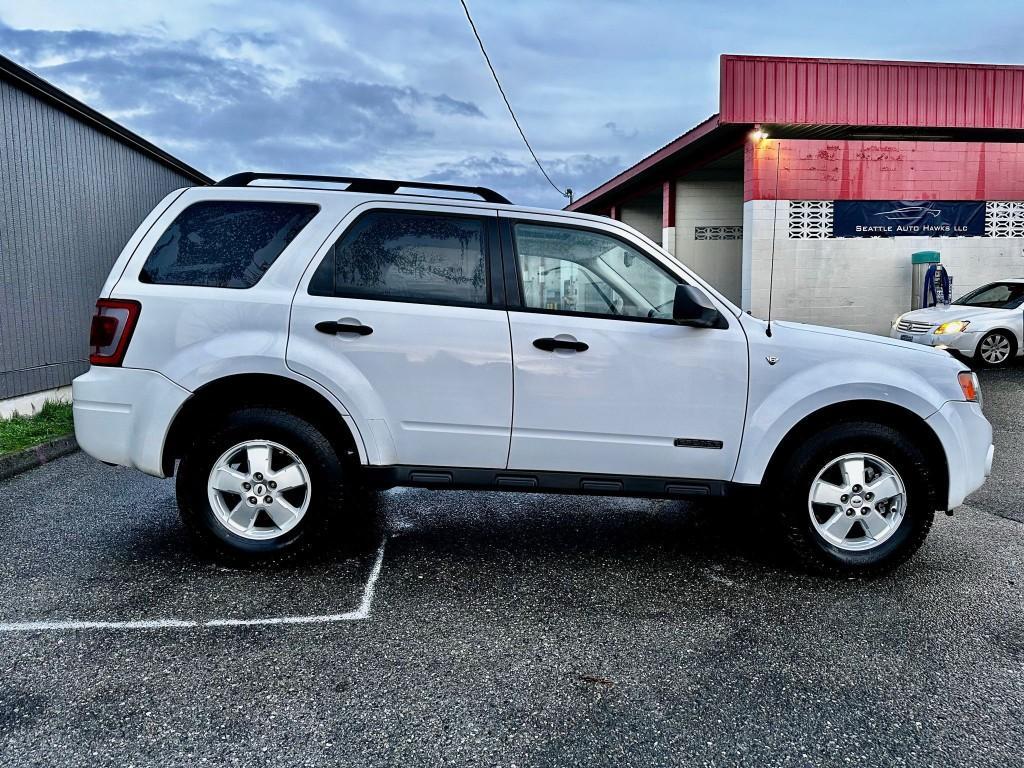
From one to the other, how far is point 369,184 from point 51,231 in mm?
6602

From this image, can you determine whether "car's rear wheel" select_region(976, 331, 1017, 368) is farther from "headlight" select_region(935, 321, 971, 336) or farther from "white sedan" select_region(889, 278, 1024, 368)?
"headlight" select_region(935, 321, 971, 336)

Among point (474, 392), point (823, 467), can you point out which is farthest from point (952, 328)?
point (474, 392)

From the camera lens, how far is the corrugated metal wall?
8031 millimetres

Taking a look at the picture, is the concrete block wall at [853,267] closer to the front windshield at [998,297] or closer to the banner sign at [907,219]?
the banner sign at [907,219]

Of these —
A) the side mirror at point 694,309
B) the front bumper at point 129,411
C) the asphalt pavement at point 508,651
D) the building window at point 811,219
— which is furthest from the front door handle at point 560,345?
the building window at point 811,219

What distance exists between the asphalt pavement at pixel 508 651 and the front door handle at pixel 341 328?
131cm

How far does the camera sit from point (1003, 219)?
49.9ft

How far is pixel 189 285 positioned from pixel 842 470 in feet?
11.9

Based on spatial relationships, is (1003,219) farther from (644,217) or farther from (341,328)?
(341,328)

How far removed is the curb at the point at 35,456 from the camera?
20.5 ft

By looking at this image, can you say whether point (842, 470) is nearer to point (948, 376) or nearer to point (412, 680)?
point (948, 376)

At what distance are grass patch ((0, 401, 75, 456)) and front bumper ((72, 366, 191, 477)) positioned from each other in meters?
2.92

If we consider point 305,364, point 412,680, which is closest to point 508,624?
point 412,680

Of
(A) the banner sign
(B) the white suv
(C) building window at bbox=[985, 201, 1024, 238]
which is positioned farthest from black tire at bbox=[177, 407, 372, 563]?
(C) building window at bbox=[985, 201, 1024, 238]
